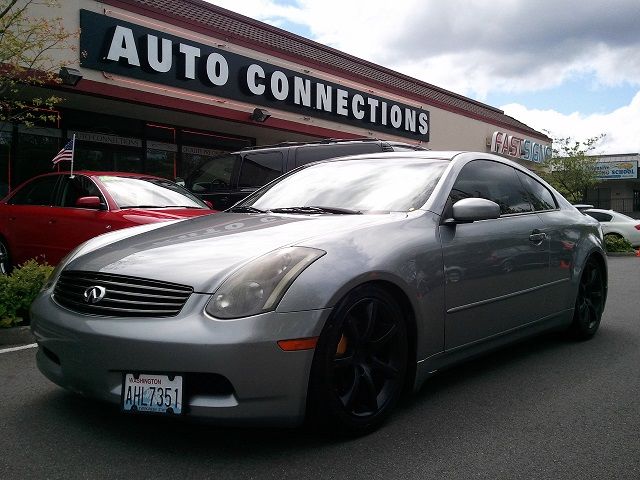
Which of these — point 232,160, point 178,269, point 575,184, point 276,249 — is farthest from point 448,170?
point 575,184

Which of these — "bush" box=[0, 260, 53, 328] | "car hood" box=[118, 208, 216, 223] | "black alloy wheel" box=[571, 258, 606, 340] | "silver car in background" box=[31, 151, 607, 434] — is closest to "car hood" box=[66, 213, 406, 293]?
"silver car in background" box=[31, 151, 607, 434]

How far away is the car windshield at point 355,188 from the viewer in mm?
3660

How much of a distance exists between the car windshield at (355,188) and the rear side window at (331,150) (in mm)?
3659

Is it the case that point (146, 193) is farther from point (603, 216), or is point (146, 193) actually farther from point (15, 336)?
point (603, 216)

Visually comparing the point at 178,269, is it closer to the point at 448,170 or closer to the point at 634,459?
the point at 448,170

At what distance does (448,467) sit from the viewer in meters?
2.64

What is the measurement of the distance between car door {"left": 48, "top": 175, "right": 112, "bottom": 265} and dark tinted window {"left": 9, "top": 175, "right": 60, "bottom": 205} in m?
0.16

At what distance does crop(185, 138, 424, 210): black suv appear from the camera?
8297 millimetres

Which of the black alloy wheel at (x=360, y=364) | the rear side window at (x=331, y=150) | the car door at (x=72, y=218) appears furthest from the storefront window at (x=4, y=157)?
the black alloy wheel at (x=360, y=364)

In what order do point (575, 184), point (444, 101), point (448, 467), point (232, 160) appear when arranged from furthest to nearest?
point (575, 184)
point (444, 101)
point (232, 160)
point (448, 467)

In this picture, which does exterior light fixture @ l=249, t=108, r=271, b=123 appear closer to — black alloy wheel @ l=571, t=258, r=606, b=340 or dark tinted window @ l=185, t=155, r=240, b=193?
dark tinted window @ l=185, t=155, r=240, b=193

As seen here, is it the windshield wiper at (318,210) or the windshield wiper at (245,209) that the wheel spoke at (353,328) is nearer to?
the windshield wiper at (318,210)

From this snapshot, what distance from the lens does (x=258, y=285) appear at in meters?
2.67

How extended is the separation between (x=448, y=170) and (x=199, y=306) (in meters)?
1.93
